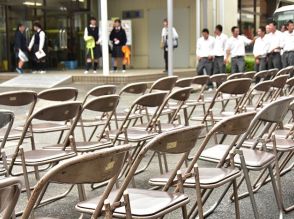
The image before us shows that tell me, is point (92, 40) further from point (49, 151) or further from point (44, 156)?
point (44, 156)

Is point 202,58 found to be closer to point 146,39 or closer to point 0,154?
point 146,39

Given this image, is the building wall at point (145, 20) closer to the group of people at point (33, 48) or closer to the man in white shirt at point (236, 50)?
the group of people at point (33, 48)

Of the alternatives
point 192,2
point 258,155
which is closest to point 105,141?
point 258,155

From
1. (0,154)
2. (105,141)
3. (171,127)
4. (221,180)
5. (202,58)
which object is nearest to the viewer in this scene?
(221,180)

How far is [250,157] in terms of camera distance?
12.2 feet

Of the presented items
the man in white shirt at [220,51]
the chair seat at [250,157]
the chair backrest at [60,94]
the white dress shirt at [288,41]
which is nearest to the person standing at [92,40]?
the man in white shirt at [220,51]

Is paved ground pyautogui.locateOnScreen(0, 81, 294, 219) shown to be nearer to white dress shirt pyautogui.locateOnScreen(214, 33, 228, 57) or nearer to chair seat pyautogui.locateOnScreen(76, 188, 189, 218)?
chair seat pyautogui.locateOnScreen(76, 188, 189, 218)

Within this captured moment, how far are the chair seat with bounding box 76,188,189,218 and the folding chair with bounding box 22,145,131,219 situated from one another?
0.44 feet

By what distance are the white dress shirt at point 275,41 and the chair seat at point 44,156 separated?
30.7ft

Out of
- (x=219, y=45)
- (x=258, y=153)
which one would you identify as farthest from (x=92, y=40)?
(x=258, y=153)

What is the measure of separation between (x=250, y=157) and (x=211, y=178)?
0.63m

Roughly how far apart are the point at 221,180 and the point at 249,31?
854 inches

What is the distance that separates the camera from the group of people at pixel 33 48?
55.5 feet

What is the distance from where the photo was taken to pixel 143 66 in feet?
68.0
